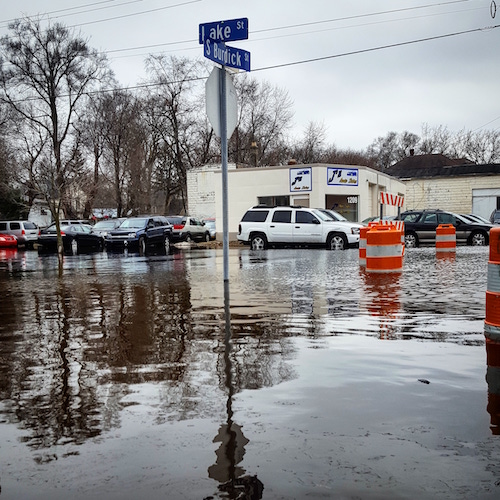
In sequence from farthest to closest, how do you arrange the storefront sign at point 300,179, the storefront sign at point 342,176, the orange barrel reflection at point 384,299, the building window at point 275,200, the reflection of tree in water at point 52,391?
the building window at point 275,200 < the storefront sign at point 342,176 < the storefront sign at point 300,179 < the orange barrel reflection at point 384,299 < the reflection of tree in water at point 52,391

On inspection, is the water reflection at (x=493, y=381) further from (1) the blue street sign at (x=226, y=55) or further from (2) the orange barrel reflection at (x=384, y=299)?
(1) the blue street sign at (x=226, y=55)

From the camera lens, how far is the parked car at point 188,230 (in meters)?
38.9

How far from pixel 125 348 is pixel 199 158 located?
53626mm

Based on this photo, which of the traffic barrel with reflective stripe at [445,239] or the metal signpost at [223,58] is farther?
the traffic barrel with reflective stripe at [445,239]

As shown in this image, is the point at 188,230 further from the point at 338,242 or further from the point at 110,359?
the point at 110,359

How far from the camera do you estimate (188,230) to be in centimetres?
3941

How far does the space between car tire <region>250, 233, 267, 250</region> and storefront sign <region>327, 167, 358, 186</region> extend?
30.2 feet

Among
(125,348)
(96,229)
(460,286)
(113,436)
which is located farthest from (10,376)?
(96,229)

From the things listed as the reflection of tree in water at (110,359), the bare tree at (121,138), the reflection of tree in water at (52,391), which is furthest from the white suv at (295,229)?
the bare tree at (121,138)

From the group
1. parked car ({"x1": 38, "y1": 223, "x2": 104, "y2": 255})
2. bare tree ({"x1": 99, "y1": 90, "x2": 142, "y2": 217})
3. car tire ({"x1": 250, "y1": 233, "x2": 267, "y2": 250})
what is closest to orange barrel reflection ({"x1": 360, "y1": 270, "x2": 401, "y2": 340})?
car tire ({"x1": 250, "y1": 233, "x2": 267, "y2": 250})

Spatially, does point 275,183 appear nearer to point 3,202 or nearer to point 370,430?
point 3,202

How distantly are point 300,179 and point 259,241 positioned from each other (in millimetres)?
8830

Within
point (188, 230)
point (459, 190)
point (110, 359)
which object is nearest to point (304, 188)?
point (188, 230)

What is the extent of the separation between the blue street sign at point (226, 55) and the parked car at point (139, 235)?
815 inches
